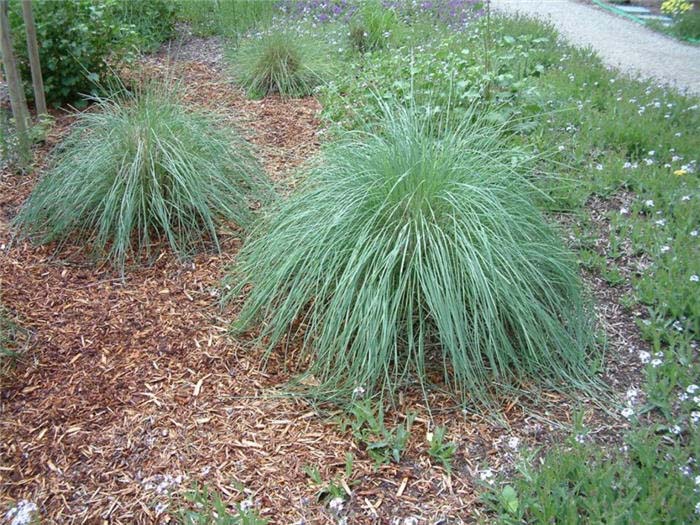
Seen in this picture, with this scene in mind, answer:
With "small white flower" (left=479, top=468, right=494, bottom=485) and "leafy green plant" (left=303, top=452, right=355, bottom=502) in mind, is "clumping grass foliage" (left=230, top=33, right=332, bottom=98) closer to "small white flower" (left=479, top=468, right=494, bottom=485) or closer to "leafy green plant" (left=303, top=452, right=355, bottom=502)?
"leafy green plant" (left=303, top=452, right=355, bottom=502)

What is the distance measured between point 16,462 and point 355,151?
1.96 meters

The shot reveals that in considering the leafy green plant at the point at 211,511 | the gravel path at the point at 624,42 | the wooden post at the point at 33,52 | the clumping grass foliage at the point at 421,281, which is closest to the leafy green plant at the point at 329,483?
the leafy green plant at the point at 211,511

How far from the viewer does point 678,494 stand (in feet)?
6.41

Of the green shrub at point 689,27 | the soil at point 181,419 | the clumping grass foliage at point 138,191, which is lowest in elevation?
the soil at point 181,419

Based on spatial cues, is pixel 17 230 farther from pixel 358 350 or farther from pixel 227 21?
pixel 227 21

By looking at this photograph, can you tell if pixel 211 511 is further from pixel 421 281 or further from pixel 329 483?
pixel 421 281

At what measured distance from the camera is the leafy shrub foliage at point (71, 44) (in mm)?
5059

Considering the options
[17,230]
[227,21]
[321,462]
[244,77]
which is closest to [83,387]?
[321,462]

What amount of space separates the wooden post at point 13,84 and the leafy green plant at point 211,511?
116 inches

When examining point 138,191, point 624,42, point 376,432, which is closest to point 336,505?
point 376,432

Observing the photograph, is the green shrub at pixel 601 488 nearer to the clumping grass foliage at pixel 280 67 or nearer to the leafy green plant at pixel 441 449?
the leafy green plant at pixel 441 449

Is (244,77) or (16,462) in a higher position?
(244,77)

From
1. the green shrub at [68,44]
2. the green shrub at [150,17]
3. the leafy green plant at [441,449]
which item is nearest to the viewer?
the leafy green plant at [441,449]

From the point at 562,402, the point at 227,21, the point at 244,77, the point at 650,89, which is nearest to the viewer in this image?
the point at 562,402
